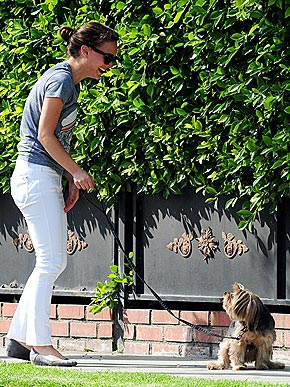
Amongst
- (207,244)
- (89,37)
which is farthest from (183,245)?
(89,37)

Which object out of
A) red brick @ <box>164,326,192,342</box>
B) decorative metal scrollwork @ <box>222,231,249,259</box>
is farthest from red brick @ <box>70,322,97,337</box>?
decorative metal scrollwork @ <box>222,231,249,259</box>

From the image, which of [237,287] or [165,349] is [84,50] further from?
[165,349]

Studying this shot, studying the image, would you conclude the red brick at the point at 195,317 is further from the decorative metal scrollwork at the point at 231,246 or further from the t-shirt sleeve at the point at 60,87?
the t-shirt sleeve at the point at 60,87

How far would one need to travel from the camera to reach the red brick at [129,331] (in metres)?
7.98

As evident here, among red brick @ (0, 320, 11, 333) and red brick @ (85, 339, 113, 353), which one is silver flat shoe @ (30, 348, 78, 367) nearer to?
red brick @ (85, 339, 113, 353)

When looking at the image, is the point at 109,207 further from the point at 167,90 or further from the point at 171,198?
the point at 167,90

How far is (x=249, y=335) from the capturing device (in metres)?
6.81

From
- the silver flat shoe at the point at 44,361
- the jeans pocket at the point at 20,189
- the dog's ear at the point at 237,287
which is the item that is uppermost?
the jeans pocket at the point at 20,189

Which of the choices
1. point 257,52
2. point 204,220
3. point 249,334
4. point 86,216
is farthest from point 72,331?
point 257,52

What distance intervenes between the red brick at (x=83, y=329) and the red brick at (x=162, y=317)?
52 cm

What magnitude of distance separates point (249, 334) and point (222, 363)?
27cm

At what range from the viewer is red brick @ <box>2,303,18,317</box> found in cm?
856

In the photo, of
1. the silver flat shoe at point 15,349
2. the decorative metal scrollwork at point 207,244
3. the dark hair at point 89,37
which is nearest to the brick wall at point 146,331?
the decorative metal scrollwork at point 207,244

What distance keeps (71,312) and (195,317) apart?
107 centimetres
